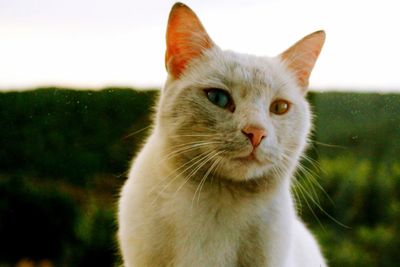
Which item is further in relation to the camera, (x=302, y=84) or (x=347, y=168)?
(x=347, y=168)

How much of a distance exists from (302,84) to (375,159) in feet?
3.29

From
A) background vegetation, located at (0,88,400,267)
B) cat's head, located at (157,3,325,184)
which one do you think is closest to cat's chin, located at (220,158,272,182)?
cat's head, located at (157,3,325,184)

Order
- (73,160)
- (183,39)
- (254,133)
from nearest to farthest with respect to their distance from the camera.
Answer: (254,133), (183,39), (73,160)

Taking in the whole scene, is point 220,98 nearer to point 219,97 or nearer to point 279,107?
point 219,97

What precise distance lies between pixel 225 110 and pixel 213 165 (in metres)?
0.11

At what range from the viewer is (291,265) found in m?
1.18

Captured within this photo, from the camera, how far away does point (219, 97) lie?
1.05 meters

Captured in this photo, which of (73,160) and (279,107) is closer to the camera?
(279,107)

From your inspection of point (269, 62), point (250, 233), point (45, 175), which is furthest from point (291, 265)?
point (45, 175)

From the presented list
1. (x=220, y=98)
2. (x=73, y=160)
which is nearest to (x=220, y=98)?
(x=220, y=98)

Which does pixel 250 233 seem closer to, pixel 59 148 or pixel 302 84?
pixel 302 84

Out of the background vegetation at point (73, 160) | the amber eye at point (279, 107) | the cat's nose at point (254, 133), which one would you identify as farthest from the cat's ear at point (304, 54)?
the background vegetation at point (73, 160)

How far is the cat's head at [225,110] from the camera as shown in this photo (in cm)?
100

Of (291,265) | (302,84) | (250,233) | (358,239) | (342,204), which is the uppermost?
(302,84)
